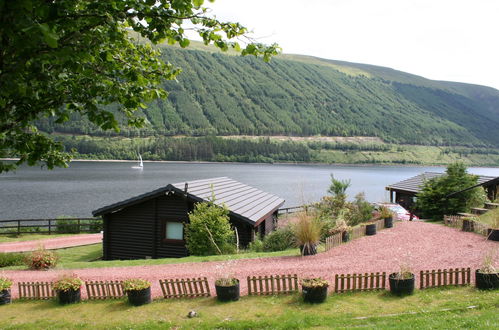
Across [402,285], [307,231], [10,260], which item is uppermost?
[307,231]

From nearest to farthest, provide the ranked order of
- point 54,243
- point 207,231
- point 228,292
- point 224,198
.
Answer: point 228,292
point 207,231
point 224,198
point 54,243

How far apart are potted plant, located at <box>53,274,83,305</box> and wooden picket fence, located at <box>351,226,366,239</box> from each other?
42.3 ft

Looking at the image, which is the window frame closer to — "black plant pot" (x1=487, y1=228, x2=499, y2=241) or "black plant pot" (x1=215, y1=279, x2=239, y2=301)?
"black plant pot" (x1=215, y1=279, x2=239, y2=301)

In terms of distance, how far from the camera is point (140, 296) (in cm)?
1086

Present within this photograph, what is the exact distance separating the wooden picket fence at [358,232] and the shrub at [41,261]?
1425 cm

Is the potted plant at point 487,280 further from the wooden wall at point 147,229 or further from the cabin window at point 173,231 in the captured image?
the cabin window at point 173,231

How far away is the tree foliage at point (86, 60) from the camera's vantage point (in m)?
5.34

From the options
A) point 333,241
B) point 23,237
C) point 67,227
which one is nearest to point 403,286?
point 333,241

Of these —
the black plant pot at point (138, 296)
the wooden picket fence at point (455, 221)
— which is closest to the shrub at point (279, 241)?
the wooden picket fence at point (455, 221)

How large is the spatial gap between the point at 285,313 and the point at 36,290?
8.30m

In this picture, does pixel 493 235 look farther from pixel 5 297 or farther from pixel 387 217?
pixel 5 297

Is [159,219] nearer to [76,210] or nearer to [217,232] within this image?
[217,232]

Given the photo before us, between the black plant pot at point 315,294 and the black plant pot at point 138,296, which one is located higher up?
the black plant pot at point 315,294

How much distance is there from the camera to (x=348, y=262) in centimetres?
1450
